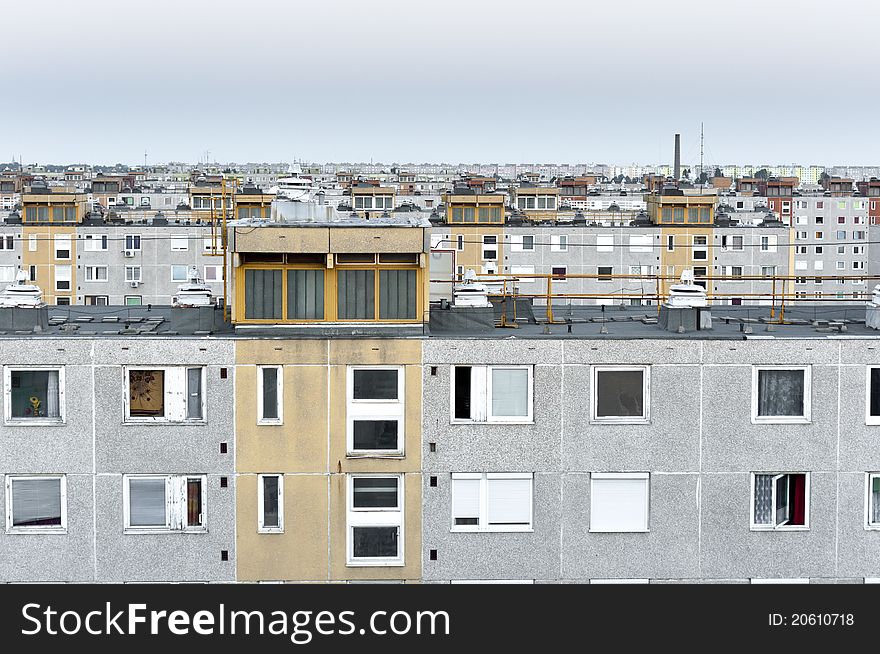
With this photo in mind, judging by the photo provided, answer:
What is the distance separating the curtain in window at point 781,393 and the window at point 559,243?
227 ft

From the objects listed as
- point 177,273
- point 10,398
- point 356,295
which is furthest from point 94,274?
point 356,295

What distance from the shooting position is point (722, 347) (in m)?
19.6

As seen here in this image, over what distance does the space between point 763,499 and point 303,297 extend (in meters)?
7.55

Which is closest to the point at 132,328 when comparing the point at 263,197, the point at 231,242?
the point at 231,242

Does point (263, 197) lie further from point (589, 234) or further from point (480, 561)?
point (480, 561)

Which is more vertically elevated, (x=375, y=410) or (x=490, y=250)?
(x=490, y=250)

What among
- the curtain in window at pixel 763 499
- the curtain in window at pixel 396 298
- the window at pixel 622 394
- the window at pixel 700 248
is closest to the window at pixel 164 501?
the curtain in window at pixel 396 298

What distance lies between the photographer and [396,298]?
20234 millimetres

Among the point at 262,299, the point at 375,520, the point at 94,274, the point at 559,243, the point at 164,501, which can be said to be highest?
the point at 262,299

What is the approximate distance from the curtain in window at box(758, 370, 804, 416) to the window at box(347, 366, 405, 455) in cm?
538

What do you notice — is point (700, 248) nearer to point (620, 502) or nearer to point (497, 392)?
point (620, 502)

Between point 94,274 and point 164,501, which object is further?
point 94,274

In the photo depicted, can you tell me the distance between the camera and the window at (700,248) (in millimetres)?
90625

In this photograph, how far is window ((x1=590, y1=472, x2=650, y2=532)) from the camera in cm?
1967
